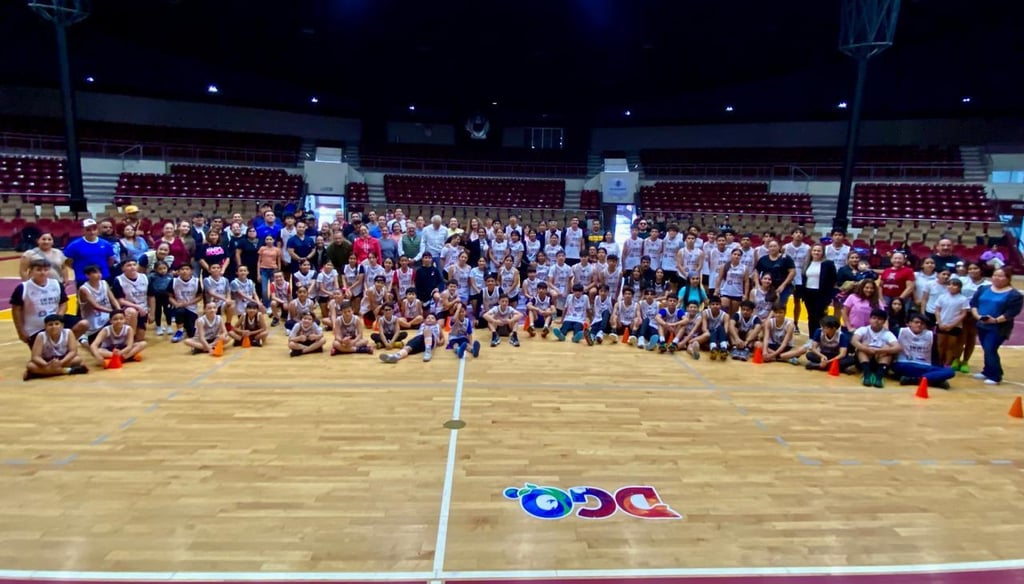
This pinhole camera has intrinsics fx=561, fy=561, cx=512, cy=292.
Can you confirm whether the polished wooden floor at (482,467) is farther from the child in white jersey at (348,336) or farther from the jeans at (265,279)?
the jeans at (265,279)

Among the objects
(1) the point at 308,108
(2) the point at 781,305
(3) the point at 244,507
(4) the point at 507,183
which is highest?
(1) the point at 308,108

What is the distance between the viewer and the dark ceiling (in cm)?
1873

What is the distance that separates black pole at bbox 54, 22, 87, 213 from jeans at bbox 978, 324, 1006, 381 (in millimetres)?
23468

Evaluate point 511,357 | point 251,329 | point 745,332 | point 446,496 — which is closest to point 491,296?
point 511,357

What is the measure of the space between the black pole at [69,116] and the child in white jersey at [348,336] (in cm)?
1510

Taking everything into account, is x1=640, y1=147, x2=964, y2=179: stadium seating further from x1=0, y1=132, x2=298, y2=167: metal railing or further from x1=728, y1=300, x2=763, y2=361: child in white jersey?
x1=728, y1=300, x2=763, y2=361: child in white jersey

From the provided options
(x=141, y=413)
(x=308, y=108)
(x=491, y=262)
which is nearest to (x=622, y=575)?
(x=141, y=413)

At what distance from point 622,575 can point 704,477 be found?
1.72 meters

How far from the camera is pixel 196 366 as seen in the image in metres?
8.09

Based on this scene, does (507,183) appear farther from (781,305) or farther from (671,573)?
(671,573)

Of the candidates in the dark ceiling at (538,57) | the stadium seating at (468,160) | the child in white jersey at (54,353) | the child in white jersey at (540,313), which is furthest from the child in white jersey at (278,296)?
the stadium seating at (468,160)

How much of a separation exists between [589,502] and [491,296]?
627 cm

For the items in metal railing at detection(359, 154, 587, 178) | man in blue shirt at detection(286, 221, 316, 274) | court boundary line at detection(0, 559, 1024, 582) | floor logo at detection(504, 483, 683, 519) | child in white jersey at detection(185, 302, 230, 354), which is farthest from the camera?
metal railing at detection(359, 154, 587, 178)

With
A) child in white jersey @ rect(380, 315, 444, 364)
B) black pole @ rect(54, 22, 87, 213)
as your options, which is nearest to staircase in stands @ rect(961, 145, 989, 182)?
child in white jersey @ rect(380, 315, 444, 364)
